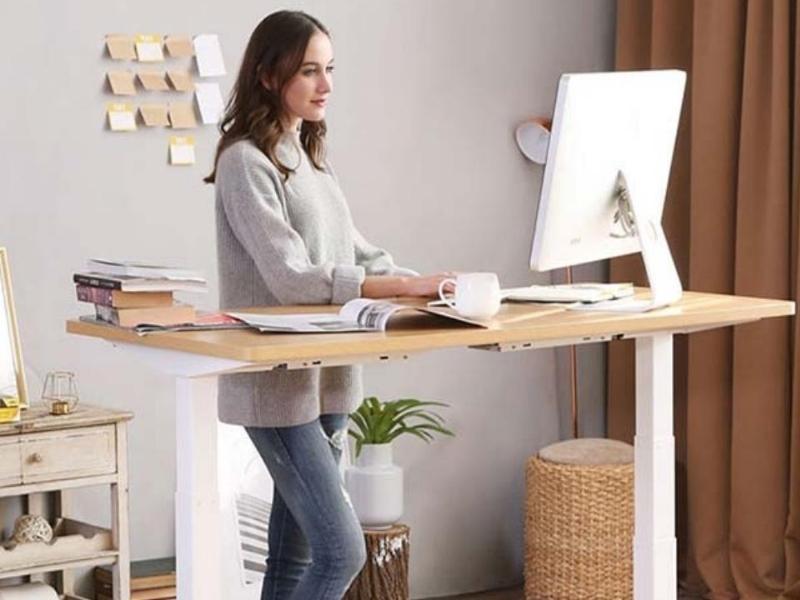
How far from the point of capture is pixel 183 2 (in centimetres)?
397

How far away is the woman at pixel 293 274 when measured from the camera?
9.12 ft

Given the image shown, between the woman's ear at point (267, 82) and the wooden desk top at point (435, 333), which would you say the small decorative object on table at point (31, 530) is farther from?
the woman's ear at point (267, 82)

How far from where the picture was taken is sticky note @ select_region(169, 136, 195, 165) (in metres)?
3.97

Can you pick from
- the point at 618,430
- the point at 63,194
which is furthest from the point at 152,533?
the point at 618,430

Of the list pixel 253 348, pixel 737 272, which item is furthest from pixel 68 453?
pixel 737 272

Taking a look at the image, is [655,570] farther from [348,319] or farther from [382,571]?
[382,571]

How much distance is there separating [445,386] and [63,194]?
1292 millimetres

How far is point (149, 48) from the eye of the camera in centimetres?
391

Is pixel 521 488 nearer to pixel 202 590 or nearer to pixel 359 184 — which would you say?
pixel 359 184

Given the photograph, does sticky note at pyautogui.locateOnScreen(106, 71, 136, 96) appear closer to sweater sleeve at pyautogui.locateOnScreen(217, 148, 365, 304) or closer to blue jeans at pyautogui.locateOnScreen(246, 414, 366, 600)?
sweater sleeve at pyautogui.locateOnScreen(217, 148, 365, 304)

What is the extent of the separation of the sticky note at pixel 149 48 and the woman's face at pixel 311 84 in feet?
3.46

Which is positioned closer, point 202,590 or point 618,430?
point 202,590

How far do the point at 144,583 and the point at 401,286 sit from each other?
1347 millimetres

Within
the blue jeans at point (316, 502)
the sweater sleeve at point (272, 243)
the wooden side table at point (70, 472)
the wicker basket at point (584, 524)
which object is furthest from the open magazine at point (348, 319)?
the wicker basket at point (584, 524)
